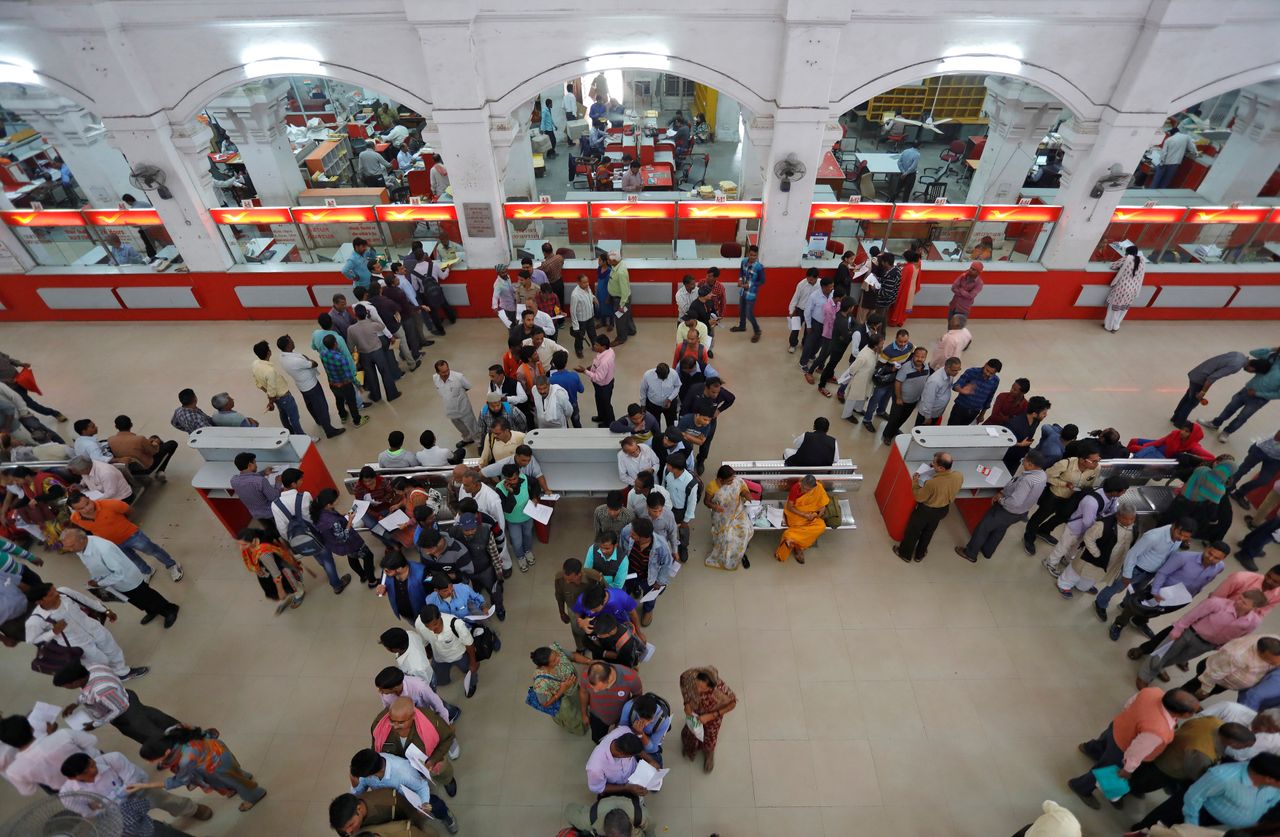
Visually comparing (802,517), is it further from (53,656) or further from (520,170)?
(520,170)

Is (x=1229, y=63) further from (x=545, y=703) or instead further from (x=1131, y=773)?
(x=545, y=703)

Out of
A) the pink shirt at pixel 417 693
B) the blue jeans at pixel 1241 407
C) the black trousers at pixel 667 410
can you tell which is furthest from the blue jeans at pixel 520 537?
the blue jeans at pixel 1241 407

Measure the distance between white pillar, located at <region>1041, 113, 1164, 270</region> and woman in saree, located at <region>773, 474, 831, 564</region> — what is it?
6618 millimetres

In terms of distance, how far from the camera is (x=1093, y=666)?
6273mm

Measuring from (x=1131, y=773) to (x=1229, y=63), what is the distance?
9140 mm

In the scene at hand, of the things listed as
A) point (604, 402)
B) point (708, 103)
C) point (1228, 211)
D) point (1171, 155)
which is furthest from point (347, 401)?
point (1171, 155)

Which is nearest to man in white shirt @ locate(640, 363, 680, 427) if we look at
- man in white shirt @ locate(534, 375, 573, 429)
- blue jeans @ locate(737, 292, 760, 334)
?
man in white shirt @ locate(534, 375, 573, 429)

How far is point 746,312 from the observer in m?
10.3

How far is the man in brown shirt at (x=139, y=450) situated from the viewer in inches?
295

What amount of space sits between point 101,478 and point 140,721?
2.74m

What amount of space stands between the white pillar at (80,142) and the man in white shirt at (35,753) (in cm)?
1135

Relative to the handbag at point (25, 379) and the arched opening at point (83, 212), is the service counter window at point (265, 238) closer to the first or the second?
the arched opening at point (83, 212)

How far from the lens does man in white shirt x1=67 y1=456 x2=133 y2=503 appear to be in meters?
6.58

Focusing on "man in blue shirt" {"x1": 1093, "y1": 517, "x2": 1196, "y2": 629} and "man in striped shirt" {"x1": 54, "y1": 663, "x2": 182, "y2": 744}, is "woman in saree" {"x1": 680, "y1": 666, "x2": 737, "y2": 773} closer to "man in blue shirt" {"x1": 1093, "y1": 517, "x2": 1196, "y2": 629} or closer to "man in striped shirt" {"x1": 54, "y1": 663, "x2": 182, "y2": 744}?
"man in blue shirt" {"x1": 1093, "y1": 517, "x2": 1196, "y2": 629}
